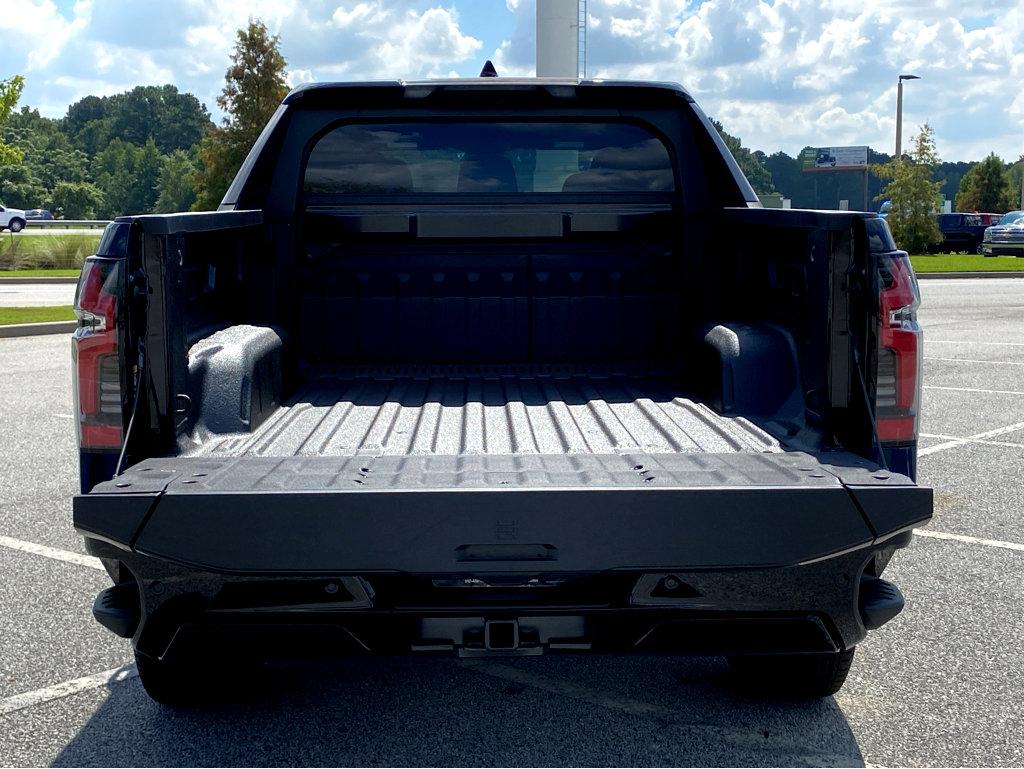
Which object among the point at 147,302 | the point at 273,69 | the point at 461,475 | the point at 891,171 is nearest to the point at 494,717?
the point at 461,475

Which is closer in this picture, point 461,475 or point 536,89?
point 461,475

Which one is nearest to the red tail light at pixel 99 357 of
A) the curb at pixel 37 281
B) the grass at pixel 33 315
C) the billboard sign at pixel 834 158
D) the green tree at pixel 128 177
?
the grass at pixel 33 315

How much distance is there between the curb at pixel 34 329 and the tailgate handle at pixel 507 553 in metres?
14.4

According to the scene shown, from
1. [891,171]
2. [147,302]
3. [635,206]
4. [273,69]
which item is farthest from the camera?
[273,69]

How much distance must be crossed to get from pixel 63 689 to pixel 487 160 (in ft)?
8.32

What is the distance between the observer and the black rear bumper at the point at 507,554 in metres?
2.88

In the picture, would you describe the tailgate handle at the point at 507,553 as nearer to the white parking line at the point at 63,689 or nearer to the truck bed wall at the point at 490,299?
the white parking line at the point at 63,689

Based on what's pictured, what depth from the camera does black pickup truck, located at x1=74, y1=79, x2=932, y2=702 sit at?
9.53 ft

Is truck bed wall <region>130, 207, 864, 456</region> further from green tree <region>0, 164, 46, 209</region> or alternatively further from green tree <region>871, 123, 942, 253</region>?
green tree <region>0, 164, 46, 209</region>

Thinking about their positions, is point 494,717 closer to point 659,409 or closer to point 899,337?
point 659,409

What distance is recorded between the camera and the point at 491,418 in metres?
4.14

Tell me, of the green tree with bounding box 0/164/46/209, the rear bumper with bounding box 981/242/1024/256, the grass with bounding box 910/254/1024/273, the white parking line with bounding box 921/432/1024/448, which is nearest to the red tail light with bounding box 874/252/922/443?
the white parking line with bounding box 921/432/1024/448

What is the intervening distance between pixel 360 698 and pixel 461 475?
3.65ft

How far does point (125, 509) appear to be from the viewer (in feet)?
9.46
